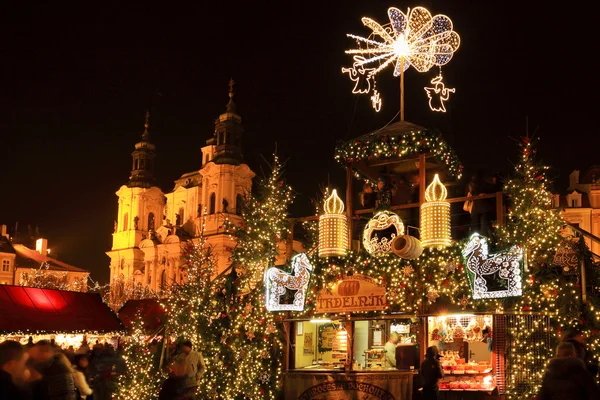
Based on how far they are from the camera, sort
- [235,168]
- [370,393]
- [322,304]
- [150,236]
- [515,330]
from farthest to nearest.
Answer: [150,236]
[235,168]
[322,304]
[370,393]
[515,330]

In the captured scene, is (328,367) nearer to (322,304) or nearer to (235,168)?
(322,304)

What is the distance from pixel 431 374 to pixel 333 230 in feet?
10.9

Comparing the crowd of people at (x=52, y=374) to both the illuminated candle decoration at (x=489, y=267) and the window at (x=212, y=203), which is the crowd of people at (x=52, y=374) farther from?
the window at (x=212, y=203)

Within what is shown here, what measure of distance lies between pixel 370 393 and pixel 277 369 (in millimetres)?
2244

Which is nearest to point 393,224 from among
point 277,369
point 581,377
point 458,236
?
point 458,236

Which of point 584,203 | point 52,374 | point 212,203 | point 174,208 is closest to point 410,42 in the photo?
point 52,374

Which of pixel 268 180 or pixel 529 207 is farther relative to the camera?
pixel 268 180

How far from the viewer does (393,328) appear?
647 inches

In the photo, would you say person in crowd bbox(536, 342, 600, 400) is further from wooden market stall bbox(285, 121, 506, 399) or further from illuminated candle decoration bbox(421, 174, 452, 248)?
illuminated candle decoration bbox(421, 174, 452, 248)

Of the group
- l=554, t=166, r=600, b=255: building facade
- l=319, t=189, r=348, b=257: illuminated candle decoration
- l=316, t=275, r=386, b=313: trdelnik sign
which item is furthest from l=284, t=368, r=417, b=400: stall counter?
l=554, t=166, r=600, b=255: building facade

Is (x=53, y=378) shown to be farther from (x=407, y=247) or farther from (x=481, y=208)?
(x=481, y=208)

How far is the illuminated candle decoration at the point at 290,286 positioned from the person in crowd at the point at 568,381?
7.01 m

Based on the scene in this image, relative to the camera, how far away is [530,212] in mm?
11906

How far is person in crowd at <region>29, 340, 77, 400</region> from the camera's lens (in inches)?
327
